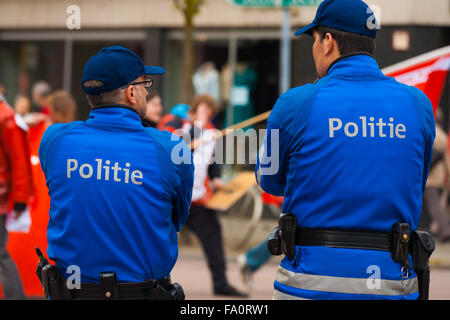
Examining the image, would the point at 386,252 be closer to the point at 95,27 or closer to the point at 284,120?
the point at 284,120

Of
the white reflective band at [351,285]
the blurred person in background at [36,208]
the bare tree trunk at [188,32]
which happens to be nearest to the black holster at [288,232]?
the white reflective band at [351,285]

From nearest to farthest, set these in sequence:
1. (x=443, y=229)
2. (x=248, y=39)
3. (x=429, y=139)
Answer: (x=429, y=139) < (x=443, y=229) < (x=248, y=39)

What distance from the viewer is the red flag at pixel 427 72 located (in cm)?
557

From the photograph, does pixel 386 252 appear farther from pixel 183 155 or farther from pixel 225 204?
pixel 225 204

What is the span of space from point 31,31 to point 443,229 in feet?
31.7

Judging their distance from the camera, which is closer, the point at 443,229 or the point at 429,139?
the point at 429,139

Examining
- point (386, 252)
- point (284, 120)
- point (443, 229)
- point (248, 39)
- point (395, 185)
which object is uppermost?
point (248, 39)

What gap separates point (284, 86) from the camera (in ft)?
31.3

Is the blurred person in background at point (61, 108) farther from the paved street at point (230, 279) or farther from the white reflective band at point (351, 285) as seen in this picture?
the white reflective band at point (351, 285)

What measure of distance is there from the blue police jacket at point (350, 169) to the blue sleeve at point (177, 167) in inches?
17.0

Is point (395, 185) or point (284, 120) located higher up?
point (284, 120)

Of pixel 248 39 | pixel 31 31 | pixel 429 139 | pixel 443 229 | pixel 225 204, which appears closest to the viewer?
pixel 429 139

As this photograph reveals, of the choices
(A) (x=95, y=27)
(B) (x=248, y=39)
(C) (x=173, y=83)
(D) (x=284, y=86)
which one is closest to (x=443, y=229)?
(D) (x=284, y=86)

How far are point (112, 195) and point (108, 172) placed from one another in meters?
0.10
